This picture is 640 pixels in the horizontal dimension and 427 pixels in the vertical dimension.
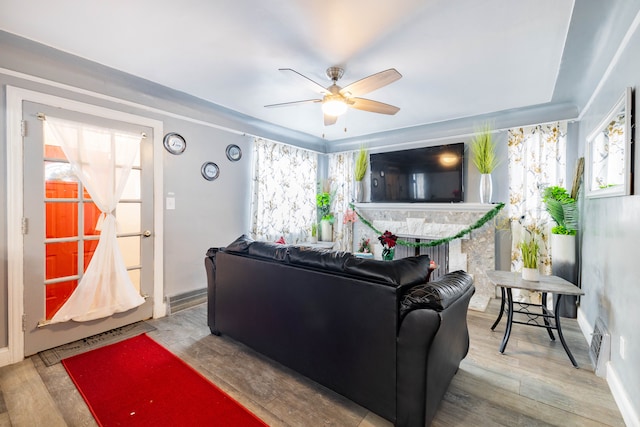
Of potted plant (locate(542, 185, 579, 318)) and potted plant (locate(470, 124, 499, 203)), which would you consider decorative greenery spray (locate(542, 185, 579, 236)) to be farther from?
potted plant (locate(470, 124, 499, 203))

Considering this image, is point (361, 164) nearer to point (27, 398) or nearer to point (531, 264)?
point (531, 264)

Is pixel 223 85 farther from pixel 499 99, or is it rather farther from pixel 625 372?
pixel 625 372

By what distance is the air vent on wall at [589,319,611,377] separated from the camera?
2051mm

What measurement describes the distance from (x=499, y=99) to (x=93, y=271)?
463cm

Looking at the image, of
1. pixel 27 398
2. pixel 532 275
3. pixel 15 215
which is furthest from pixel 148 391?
pixel 532 275

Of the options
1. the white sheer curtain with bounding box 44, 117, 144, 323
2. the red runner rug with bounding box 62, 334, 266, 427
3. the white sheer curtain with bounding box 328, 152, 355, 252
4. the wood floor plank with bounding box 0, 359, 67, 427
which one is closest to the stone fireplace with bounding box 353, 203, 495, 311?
the white sheer curtain with bounding box 328, 152, 355, 252

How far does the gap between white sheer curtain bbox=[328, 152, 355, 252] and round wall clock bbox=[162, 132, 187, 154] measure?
111 inches

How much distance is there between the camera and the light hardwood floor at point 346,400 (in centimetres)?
168

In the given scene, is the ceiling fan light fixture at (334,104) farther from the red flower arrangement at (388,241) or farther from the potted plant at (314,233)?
the potted plant at (314,233)

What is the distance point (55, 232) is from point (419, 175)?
4384 mm

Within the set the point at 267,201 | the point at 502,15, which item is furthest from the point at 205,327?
the point at 502,15

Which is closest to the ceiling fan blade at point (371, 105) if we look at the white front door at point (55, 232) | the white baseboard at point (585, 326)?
the white front door at point (55, 232)

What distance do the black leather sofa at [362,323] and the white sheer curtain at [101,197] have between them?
1433mm

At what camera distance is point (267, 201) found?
4480 millimetres
